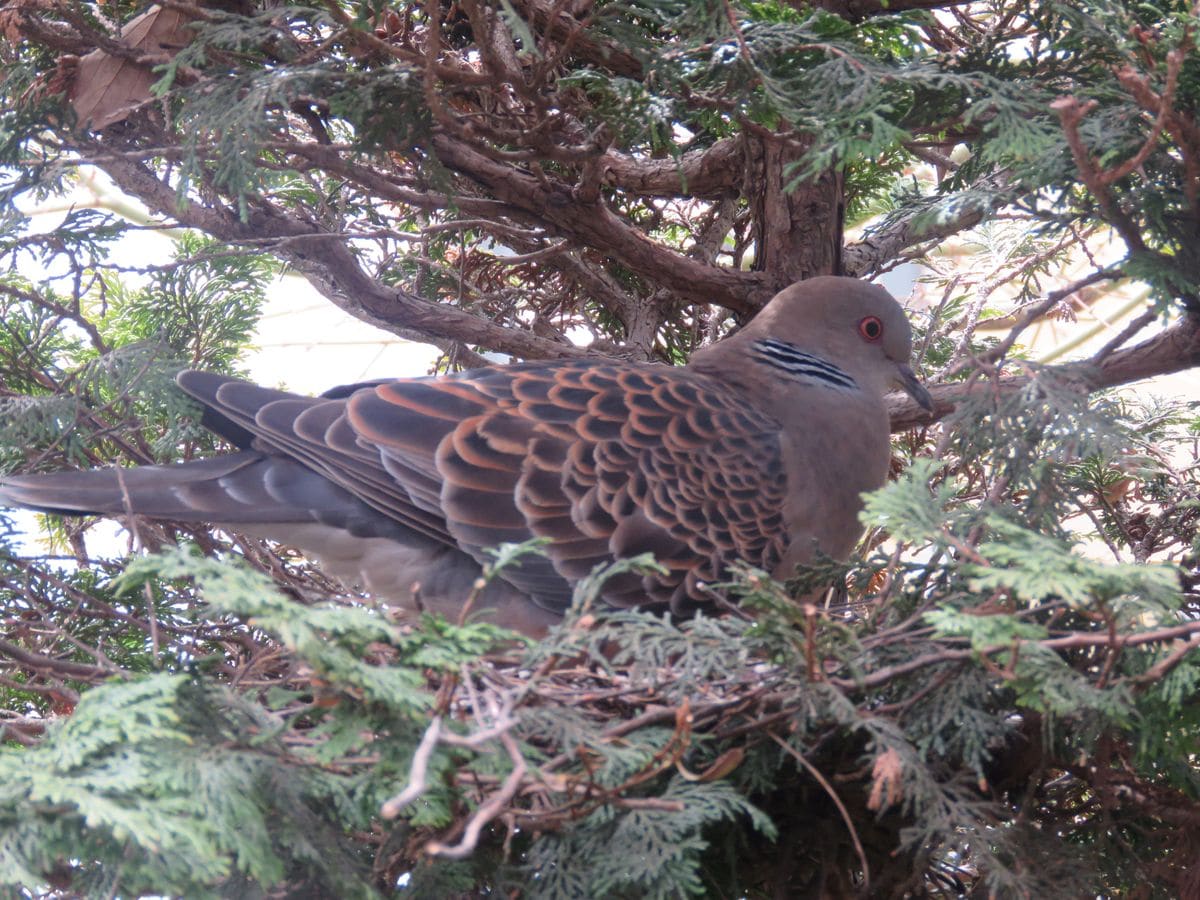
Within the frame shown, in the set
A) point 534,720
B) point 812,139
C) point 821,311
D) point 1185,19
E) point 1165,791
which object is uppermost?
point 1185,19

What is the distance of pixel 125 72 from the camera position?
2.15m

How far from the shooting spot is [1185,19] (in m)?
1.63

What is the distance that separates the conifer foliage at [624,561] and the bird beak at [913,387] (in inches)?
8.8

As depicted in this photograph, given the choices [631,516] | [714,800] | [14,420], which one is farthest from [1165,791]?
[14,420]

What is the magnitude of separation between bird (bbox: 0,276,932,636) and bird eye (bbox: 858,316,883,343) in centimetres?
38

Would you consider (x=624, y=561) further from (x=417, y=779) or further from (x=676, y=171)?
(x=676, y=171)

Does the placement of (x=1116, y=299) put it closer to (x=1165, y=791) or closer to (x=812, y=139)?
(x=812, y=139)

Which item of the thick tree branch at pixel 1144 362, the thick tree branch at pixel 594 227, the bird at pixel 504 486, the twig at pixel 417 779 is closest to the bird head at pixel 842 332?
the thick tree branch at pixel 594 227

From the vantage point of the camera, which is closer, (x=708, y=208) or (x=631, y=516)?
(x=631, y=516)

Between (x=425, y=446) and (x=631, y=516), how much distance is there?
0.37 m

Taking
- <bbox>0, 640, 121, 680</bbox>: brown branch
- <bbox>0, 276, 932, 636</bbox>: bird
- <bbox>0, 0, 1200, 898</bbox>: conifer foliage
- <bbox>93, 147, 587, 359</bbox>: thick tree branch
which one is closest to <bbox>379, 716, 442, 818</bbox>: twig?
<bbox>0, 0, 1200, 898</bbox>: conifer foliage

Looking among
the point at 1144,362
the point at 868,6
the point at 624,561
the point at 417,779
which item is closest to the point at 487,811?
the point at 417,779

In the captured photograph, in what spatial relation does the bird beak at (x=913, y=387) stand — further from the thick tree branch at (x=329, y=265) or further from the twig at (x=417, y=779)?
the twig at (x=417, y=779)

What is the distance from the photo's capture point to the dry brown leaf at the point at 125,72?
213cm
